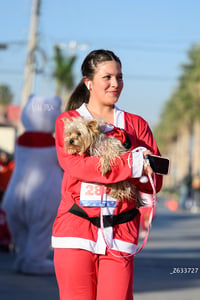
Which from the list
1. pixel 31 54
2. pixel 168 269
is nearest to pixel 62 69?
pixel 31 54

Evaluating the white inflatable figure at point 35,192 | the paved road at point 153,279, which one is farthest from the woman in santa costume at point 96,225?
the white inflatable figure at point 35,192

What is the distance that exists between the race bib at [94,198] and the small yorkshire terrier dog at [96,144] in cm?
3

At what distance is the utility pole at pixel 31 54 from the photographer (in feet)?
107

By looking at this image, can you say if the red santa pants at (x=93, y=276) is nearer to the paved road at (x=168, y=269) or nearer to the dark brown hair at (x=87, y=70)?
the dark brown hair at (x=87, y=70)

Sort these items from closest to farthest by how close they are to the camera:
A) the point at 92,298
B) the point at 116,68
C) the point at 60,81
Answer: the point at 92,298
the point at 116,68
the point at 60,81

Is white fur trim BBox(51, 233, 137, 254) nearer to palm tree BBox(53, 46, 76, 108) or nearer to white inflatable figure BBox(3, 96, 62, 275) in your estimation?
white inflatable figure BBox(3, 96, 62, 275)

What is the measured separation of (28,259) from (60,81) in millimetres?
45871

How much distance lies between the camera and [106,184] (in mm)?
3840

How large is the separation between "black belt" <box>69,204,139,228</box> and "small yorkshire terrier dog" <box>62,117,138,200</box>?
0.29 feet

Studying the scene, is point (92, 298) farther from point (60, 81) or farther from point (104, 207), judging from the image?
point (60, 81)

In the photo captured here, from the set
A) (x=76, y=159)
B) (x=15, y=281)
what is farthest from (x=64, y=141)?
(x=15, y=281)

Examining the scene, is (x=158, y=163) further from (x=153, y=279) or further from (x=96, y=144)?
(x=153, y=279)

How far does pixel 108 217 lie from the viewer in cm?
378

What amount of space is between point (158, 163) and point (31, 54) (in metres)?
29.7
